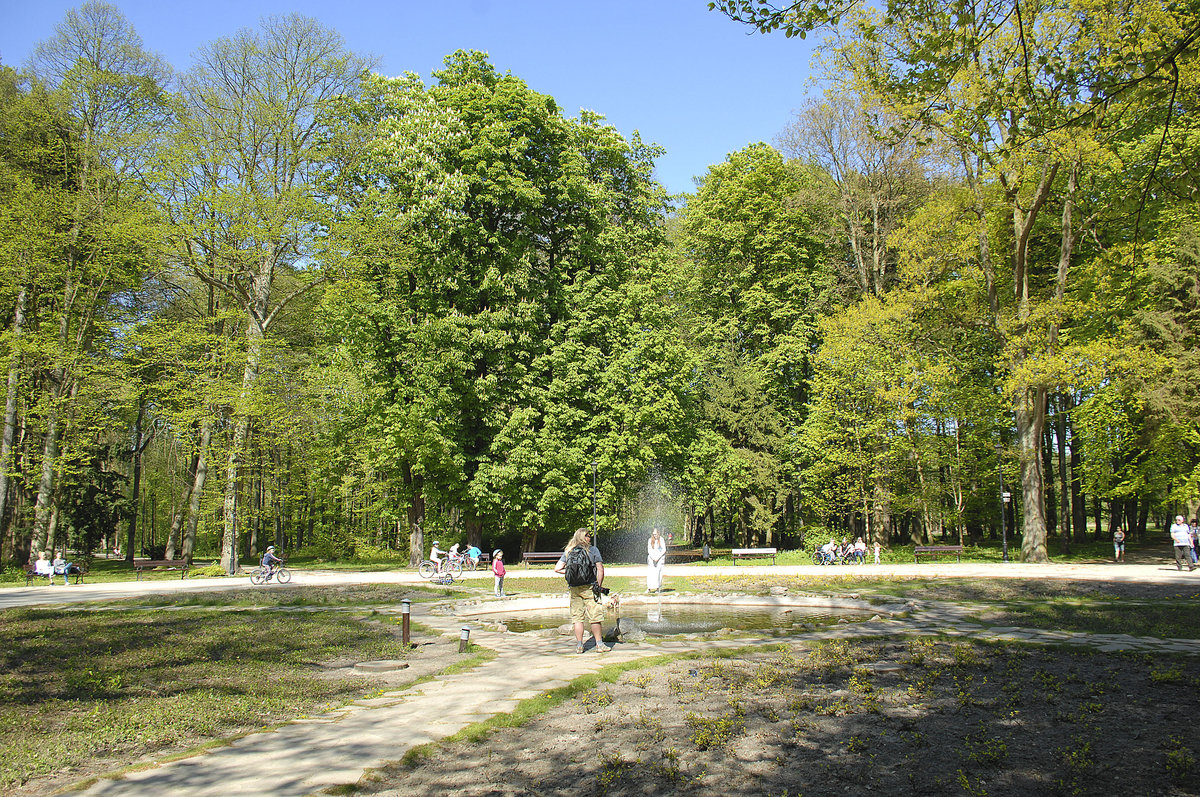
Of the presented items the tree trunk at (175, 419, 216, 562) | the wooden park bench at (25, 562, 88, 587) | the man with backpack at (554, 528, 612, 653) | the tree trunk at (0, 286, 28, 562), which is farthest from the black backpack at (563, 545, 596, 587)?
the tree trunk at (0, 286, 28, 562)

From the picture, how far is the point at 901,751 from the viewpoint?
4762mm

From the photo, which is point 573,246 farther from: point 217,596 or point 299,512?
point 299,512

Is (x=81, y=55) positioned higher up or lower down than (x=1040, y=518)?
higher up

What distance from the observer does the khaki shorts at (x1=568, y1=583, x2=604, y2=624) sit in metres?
9.58

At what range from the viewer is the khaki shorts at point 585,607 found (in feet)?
31.4

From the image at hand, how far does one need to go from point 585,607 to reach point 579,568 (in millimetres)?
595

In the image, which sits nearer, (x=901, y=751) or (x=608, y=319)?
(x=901, y=751)

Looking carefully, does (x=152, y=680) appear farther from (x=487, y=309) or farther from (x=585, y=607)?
(x=487, y=309)

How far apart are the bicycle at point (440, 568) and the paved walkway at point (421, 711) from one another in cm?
883

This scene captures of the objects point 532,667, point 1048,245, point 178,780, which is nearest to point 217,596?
point 532,667

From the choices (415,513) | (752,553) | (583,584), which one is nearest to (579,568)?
(583,584)

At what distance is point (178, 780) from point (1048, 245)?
1445 inches

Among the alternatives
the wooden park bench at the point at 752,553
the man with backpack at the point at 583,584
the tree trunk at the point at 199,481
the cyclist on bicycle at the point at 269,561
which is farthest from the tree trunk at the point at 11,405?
the wooden park bench at the point at 752,553

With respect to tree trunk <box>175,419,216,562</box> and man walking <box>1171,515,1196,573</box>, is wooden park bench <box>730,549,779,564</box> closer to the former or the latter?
man walking <box>1171,515,1196,573</box>
